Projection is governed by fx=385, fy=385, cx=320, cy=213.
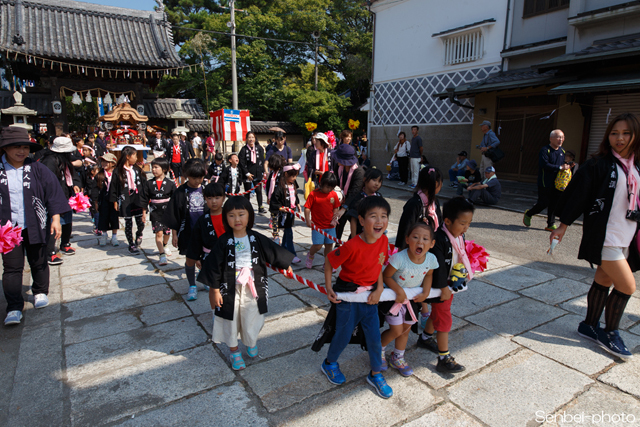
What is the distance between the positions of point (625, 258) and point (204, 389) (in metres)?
3.28

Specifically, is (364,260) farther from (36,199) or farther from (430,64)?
(430,64)

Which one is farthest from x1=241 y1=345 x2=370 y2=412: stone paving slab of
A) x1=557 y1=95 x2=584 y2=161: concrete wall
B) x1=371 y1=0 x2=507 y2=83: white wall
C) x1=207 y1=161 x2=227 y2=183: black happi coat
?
x1=371 y1=0 x2=507 y2=83: white wall

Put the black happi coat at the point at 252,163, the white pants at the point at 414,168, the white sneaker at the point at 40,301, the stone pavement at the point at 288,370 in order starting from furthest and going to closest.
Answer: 1. the white pants at the point at 414,168
2. the black happi coat at the point at 252,163
3. the white sneaker at the point at 40,301
4. the stone pavement at the point at 288,370

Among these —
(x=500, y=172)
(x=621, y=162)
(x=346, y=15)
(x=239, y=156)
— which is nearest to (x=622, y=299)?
(x=621, y=162)

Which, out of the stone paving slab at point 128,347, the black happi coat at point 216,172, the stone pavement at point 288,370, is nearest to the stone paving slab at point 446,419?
the stone pavement at point 288,370

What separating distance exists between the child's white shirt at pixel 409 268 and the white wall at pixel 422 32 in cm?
1170

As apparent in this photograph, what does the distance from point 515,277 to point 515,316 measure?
118 centimetres

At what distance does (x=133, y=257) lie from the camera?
224 inches

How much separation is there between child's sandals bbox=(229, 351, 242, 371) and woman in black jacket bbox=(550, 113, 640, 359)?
267 centimetres

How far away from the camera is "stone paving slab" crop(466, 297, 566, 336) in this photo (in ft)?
11.2

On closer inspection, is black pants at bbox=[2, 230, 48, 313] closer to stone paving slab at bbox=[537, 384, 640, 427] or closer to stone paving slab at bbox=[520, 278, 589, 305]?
stone paving slab at bbox=[537, 384, 640, 427]

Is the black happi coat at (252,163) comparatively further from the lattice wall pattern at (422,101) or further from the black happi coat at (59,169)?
the lattice wall pattern at (422,101)

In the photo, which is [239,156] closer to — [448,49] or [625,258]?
[625,258]

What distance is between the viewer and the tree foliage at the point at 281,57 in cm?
2295
